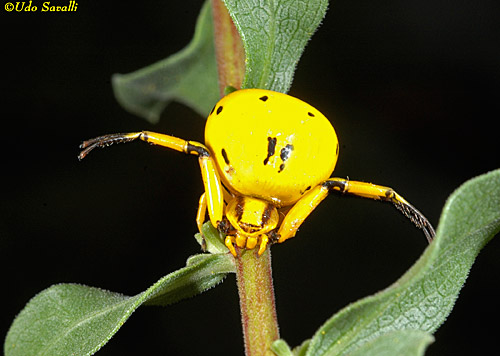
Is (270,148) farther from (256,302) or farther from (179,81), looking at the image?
(179,81)

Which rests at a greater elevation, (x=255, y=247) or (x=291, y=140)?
(x=291, y=140)

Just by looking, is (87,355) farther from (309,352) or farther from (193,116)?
(193,116)

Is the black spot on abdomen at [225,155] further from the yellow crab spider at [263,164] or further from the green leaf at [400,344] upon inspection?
the green leaf at [400,344]

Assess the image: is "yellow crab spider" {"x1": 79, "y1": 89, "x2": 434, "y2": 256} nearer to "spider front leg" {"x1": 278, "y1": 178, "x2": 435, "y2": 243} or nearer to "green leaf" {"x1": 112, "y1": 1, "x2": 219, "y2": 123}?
"spider front leg" {"x1": 278, "y1": 178, "x2": 435, "y2": 243}

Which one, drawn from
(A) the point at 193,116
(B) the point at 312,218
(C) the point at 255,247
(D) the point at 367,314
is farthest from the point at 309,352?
(A) the point at 193,116

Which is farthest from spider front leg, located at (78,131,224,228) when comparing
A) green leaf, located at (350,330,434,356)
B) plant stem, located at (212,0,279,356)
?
green leaf, located at (350,330,434,356)

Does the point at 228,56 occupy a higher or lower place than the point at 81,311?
higher

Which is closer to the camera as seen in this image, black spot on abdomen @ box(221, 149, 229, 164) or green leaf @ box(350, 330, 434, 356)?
green leaf @ box(350, 330, 434, 356)

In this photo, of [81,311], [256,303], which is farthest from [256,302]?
[81,311]
